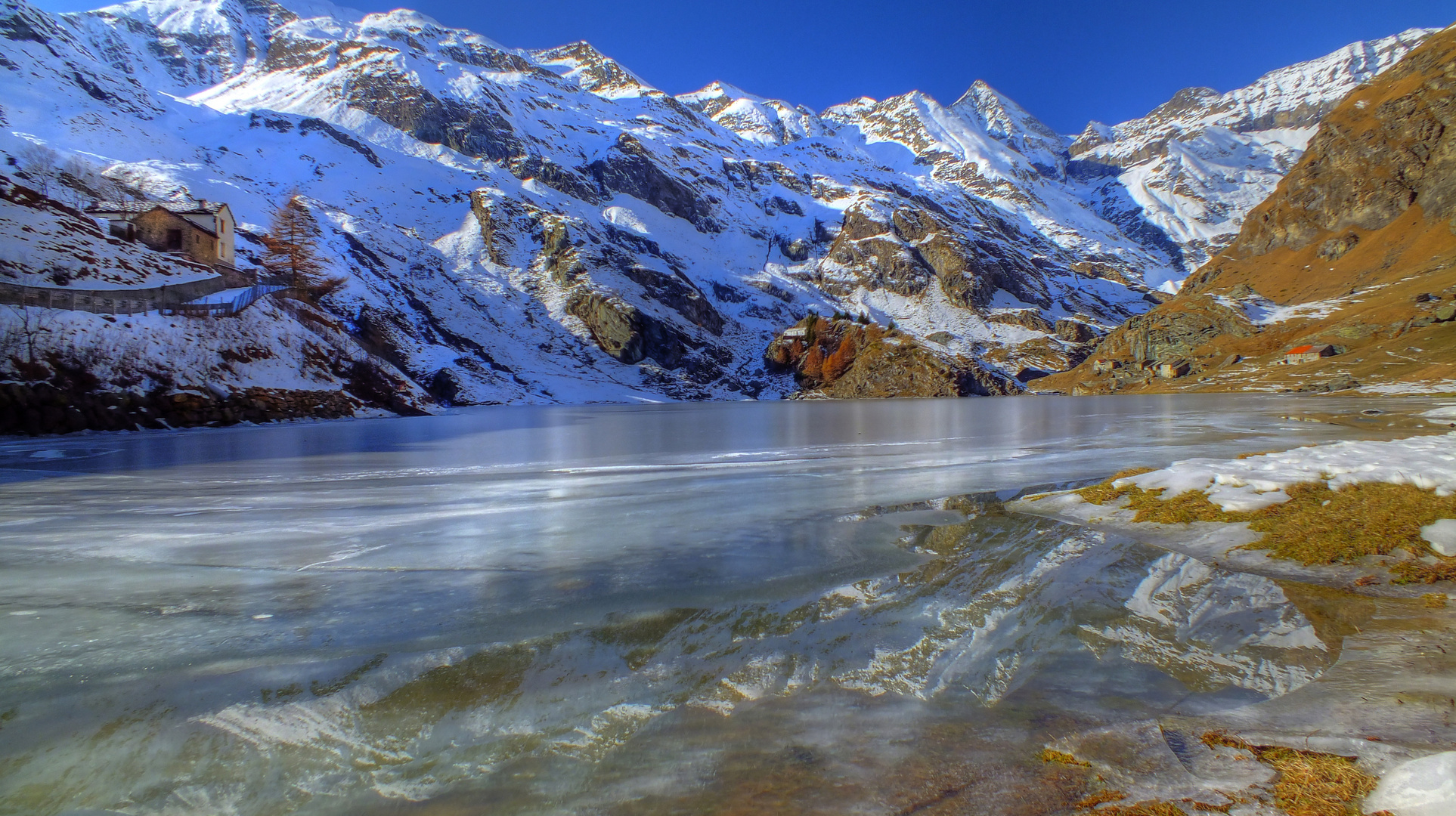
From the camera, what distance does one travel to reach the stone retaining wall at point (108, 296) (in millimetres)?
24547

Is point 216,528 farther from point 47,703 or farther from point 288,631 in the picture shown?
point 47,703

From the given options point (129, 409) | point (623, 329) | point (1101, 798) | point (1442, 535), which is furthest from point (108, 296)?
point (623, 329)

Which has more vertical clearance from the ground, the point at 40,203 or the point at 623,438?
the point at 40,203

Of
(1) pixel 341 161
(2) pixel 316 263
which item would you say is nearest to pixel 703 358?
(2) pixel 316 263

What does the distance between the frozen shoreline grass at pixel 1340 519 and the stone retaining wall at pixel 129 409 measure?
33846 mm

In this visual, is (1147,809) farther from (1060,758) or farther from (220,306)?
(220,306)

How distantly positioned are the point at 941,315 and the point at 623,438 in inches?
5104

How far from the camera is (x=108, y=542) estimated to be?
319 inches

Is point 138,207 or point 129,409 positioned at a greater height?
point 138,207

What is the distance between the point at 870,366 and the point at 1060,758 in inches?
4001

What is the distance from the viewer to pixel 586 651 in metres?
4.80

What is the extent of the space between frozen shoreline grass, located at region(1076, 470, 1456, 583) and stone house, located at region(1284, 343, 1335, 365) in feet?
294

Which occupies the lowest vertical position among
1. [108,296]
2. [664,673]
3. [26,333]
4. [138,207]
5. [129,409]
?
[664,673]

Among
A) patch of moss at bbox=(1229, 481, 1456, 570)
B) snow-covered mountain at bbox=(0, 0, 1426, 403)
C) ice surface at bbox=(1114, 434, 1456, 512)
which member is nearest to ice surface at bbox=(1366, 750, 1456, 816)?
patch of moss at bbox=(1229, 481, 1456, 570)
